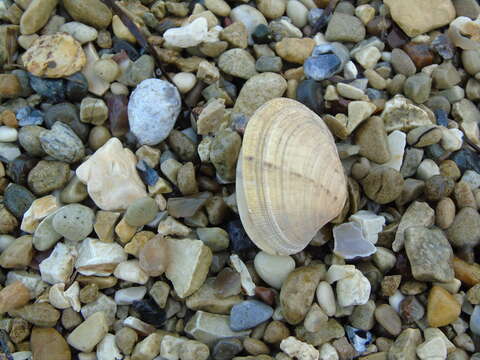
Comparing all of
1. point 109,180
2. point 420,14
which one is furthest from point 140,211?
point 420,14

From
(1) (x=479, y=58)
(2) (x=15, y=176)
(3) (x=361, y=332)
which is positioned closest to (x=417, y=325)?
(3) (x=361, y=332)

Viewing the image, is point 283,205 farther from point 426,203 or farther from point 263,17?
point 263,17

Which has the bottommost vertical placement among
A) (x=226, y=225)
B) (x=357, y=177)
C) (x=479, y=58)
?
(x=226, y=225)

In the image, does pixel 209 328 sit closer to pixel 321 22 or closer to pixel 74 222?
pixel 74 222

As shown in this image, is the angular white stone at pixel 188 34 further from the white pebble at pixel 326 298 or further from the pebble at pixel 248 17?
the white pebble at pixel 326 298

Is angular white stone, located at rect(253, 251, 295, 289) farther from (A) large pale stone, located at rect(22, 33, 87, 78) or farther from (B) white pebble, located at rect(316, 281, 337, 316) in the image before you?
(A) large pale stone, located at rect(22, 33, 87, 78)

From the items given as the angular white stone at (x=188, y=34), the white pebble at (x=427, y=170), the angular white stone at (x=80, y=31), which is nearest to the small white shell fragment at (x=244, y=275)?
the white pebble at (x=427, y=170)
